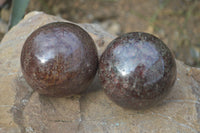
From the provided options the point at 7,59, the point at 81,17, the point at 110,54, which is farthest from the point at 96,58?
the point at 81,17

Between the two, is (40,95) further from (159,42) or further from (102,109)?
(159,42)

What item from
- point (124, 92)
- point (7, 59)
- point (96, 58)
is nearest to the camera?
point (124, 92)

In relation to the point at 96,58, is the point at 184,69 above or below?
below
